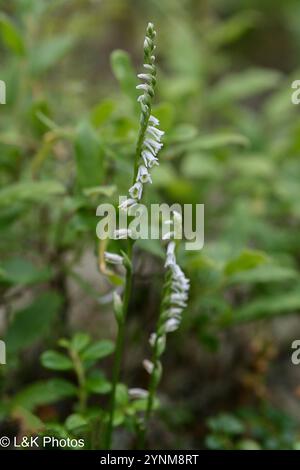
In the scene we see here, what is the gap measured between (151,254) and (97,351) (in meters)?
0.42

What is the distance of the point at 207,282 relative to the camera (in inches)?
67.3

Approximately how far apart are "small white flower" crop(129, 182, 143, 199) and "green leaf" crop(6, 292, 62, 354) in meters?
0.55

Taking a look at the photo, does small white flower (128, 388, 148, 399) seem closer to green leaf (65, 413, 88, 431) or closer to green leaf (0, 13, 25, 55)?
green leaf (65, 413, 88, 431)

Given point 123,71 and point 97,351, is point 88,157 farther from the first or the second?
point 97,351

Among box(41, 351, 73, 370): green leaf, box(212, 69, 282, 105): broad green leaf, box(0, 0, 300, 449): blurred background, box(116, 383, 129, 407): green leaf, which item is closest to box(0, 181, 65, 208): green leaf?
box(0, 0, 300, 449): blurred background

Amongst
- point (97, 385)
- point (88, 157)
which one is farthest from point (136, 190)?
point (97, 385)

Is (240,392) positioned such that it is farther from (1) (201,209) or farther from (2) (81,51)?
(2) (81,51)

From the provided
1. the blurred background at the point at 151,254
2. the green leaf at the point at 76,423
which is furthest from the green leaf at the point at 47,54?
the green leaf at the point at 76,423

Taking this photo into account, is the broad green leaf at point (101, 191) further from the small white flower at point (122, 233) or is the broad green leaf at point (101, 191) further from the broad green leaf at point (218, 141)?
the broad green leaf at point (218, 141)

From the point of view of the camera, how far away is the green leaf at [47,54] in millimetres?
1970

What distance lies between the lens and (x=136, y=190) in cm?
113

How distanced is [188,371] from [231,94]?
1.23 metres

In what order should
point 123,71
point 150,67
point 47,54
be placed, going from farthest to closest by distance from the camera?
1. point 47,54
2. point 123,71
3. point 150,67

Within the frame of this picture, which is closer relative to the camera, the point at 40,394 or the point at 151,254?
the point at 40,394
